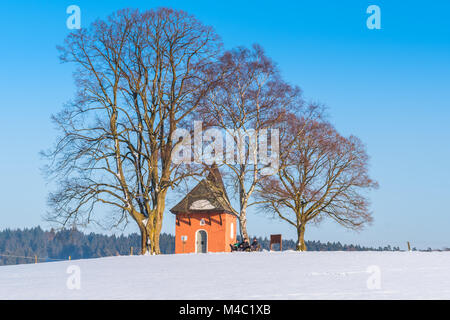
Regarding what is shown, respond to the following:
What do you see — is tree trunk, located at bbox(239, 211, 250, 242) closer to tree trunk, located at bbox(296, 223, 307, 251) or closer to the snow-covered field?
tree trunk, located at bbox(296, 223, 307, 251)

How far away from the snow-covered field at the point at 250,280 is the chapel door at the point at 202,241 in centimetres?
3019

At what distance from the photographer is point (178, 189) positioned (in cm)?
3328

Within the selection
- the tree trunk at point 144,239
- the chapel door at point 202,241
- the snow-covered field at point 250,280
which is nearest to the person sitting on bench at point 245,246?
the tree trunk at point 144,239

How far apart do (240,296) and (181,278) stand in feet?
16.1

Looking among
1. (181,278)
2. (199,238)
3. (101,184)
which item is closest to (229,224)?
(199,238)

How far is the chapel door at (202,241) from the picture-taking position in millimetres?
54156

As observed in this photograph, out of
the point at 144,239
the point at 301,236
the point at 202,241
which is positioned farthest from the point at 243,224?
A: the point at 202,241

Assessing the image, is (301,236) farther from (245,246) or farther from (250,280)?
(250,280)

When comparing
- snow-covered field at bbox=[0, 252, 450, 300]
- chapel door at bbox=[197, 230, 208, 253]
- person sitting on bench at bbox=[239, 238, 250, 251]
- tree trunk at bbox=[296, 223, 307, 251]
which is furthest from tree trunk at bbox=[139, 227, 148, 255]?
chapel door at bbox=[197, 230, 208, 253]

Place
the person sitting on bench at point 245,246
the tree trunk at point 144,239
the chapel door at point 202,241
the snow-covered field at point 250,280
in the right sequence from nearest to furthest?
the snow-covered field at point 250,280
the tree trunk at point 144,239
the person sitting on bench at point 245,246
the chapel door at point 202,241

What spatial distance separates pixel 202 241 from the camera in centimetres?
5434

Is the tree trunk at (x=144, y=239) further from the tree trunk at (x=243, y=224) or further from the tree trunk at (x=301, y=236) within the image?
the tree trunk at (x=301, y=236)
